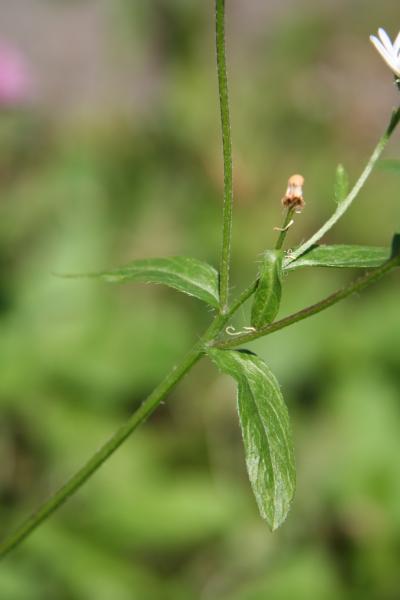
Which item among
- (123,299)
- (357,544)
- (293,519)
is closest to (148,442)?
(293,519)

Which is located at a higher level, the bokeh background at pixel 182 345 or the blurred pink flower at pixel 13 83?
the blurred pink flower at pixel 13 83

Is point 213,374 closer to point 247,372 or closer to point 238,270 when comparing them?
point 238,270

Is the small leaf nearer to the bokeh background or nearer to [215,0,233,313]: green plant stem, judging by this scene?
[215,0,233,313]: green plant stem

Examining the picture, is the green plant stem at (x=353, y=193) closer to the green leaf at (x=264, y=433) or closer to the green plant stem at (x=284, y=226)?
the green plant stem at (x=284, y=226)

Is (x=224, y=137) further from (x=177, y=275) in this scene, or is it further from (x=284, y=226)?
(x=177, y=275)

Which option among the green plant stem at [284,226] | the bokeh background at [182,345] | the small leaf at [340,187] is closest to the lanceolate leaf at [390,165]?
the small leaf at [340,187]

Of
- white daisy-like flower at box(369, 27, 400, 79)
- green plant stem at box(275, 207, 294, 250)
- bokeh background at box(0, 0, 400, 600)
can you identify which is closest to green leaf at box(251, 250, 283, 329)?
green plant stem at box(275, 207, 294, 250)
